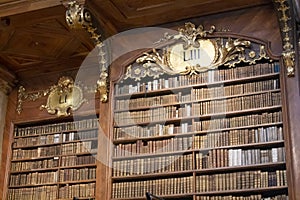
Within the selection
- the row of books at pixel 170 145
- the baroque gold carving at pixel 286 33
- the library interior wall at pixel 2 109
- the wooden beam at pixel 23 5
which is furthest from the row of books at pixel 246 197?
the library interior wall at pixel 2 109

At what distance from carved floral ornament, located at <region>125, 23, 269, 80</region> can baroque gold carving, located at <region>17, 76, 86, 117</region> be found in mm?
703

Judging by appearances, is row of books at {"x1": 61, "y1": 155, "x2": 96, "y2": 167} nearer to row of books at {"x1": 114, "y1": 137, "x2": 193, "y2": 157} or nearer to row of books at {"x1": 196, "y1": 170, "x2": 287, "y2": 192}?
row of books at {"x1": 114, "y1": 137, "x2": 193, "y2": 157}

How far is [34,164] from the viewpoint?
5.58m

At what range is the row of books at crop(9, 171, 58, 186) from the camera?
5.45 meters

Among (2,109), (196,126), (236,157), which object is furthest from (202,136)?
(2,109)

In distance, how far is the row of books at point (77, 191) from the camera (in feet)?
17.0

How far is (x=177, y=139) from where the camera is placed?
4.82 meters

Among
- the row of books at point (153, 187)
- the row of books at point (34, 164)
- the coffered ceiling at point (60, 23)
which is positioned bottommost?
the row of books at point (153, 187)

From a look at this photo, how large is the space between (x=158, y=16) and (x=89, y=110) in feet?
3.73

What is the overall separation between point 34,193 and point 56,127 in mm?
662

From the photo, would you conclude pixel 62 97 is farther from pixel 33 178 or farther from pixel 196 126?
pixel 196 126

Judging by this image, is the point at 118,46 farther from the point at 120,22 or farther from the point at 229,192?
the point at 229,192

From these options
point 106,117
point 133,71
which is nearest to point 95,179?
point 106,117

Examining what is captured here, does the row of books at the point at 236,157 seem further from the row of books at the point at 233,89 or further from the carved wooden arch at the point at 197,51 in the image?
the carved wooden arch at the point at 197,51
